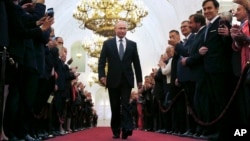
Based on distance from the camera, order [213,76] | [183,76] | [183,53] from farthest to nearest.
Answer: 1. [183,76]
2. [183,53]
3. [213,76]

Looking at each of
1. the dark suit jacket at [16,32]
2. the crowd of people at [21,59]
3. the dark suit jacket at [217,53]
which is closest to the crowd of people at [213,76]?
the dark suit jacket at [217,53]

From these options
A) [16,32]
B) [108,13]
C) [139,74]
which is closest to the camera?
[16,32]

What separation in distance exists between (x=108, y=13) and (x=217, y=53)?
13.0 m

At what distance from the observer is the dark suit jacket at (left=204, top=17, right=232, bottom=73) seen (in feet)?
17.3

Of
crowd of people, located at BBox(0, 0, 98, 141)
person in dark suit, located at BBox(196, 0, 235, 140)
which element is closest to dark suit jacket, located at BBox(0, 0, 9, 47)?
crowd of people, located at BBox(0, 0, 98, 141)

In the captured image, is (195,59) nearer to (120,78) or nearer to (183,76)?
(183,76)

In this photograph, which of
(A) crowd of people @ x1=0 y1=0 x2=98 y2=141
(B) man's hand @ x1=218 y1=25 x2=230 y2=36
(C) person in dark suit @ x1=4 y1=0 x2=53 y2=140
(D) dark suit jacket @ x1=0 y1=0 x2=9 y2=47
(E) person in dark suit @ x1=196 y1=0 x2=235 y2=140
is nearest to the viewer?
(D) dark suit jacket @ x1=0 y1=0 x2=9 y2=47

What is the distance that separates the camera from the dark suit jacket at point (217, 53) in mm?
5258

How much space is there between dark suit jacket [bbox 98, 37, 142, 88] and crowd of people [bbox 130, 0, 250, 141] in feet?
2.33

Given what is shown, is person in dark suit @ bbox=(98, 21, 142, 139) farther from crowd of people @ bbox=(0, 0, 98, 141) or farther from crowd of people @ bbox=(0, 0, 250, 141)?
crowd of people @ bbox=(0, 0, 98, 141)

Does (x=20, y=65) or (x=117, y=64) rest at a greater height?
(x=117, y=64)

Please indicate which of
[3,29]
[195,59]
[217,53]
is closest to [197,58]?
[195,59]

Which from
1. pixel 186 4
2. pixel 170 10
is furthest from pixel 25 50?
pixel 170 10

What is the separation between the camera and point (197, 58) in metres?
5.98
